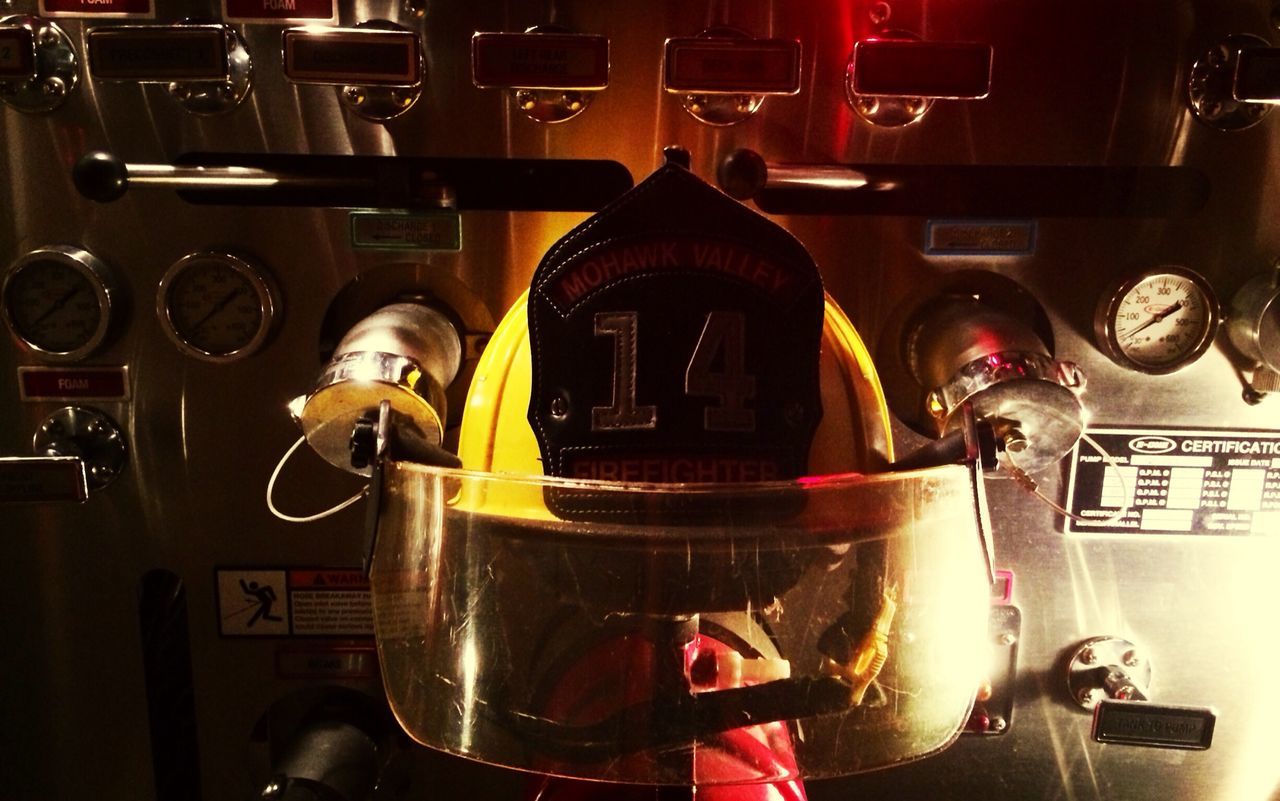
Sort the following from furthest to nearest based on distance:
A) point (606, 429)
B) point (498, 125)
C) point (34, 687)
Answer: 1. point (34, 687)
2. point (498, 125)
3. point (606, 429)

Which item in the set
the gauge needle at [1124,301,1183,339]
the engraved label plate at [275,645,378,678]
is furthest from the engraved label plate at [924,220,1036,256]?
the engraved label plate at [275,645,378,678]

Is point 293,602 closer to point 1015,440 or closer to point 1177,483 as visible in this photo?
point 1015,440

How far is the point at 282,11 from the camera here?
0.80 metres

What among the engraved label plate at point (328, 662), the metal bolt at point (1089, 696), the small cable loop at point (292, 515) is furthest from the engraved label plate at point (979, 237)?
the engraved label plate at point (328, 662)

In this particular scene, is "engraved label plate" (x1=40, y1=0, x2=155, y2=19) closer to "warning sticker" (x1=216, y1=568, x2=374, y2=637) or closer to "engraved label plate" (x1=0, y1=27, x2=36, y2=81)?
"engraved label plate" (x1=0, y1=27, x2=36, y2=81)

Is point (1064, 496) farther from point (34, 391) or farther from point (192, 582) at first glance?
point (34, 391)

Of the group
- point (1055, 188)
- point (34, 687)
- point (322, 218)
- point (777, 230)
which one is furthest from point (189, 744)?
point (1055, 188)

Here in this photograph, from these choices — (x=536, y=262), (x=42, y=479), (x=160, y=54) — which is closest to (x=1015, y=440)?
(x=536, y=262)

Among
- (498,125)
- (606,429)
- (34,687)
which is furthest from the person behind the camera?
(34,687)

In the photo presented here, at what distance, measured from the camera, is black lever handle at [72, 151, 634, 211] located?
0.82m

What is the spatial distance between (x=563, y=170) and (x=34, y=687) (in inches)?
33.0

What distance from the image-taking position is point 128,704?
930 mm

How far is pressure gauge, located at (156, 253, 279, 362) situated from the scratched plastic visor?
1.11ft

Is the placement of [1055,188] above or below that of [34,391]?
above
